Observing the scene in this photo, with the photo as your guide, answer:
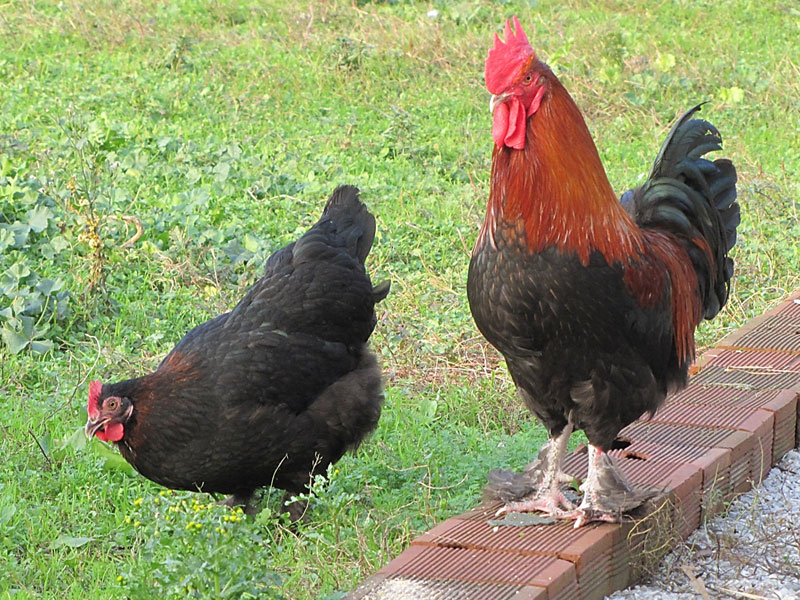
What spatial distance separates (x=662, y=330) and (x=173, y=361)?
2133 millimetres

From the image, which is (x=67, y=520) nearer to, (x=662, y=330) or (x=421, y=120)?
(x=662, y=330)

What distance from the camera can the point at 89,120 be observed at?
900cm

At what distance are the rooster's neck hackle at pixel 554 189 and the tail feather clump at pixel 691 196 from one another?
64 cm

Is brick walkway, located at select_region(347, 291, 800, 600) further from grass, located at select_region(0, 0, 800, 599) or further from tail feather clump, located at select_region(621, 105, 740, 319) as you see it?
tail feather clump, located at select_region(621, 105, 740, 319)

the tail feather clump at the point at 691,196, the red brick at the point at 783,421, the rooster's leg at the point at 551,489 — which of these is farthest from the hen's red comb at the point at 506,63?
the red brick at the point at 783,421

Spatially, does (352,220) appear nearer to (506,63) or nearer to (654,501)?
(506,63)

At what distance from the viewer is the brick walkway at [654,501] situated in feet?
11.5

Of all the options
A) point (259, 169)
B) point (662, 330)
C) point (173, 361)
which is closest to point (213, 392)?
point (173, 361)

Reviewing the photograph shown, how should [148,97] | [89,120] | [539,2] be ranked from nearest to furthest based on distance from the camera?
1. [89,120]
2. [148,97]
3. [539,2]

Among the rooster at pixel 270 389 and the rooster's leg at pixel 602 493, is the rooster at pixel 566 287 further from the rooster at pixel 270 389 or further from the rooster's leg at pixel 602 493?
the rooster at pixel 270 389

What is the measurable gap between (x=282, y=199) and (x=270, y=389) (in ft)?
11.1

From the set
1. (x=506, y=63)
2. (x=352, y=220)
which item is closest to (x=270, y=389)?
(x=352, y=220)

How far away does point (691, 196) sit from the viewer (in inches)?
170

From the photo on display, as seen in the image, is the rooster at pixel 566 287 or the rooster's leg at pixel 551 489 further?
the rooster's leg at pixel 551 489
